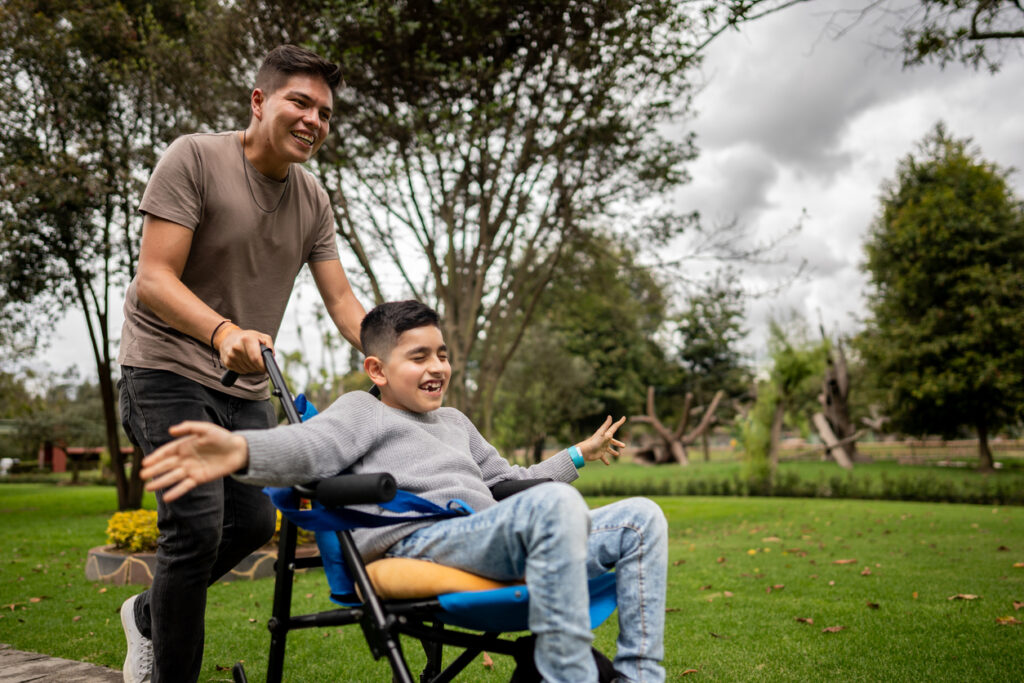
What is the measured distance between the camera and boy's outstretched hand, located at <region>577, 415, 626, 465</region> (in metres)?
2.47

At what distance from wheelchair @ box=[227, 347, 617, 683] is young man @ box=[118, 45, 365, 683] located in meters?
0.41

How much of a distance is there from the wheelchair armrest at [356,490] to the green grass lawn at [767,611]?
1991 millimetres

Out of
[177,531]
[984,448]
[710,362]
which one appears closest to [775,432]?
[984,448]

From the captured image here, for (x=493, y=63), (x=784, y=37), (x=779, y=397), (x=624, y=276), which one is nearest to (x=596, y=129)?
(x=493, y=63)

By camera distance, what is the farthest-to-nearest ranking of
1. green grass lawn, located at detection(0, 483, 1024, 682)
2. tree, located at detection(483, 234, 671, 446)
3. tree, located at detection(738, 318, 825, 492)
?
1. tree, located at detection(738, 318, 825, 492)
2. tree, located at detection(483, 234, 671, 446)
3. green grass lawn, located at detection(0, 483, 1024, 682)

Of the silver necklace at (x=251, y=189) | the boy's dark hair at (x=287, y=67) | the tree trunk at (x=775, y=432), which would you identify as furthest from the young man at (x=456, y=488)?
the tree trunk at (x=775, y=432)

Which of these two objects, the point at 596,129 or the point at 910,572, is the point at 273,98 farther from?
the point at 596,129

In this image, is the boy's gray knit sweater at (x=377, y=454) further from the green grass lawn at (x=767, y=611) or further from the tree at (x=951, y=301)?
the tree at (x=951, y=301)

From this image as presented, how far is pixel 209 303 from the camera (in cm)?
248

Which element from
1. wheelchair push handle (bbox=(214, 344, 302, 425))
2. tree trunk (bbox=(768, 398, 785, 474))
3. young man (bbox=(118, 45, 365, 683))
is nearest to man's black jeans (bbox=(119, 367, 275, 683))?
young man (bbox=(118, 45, 365, 683))

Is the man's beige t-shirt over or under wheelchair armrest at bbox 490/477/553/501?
over

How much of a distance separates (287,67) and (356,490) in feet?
4.68

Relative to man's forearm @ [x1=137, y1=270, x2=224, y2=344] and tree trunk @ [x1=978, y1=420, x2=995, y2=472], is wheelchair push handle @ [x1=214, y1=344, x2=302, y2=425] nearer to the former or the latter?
man's forearm @ [x1=137, y1=270, x2=224, y2=344]

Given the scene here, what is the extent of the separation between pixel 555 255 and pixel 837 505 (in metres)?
7.17
